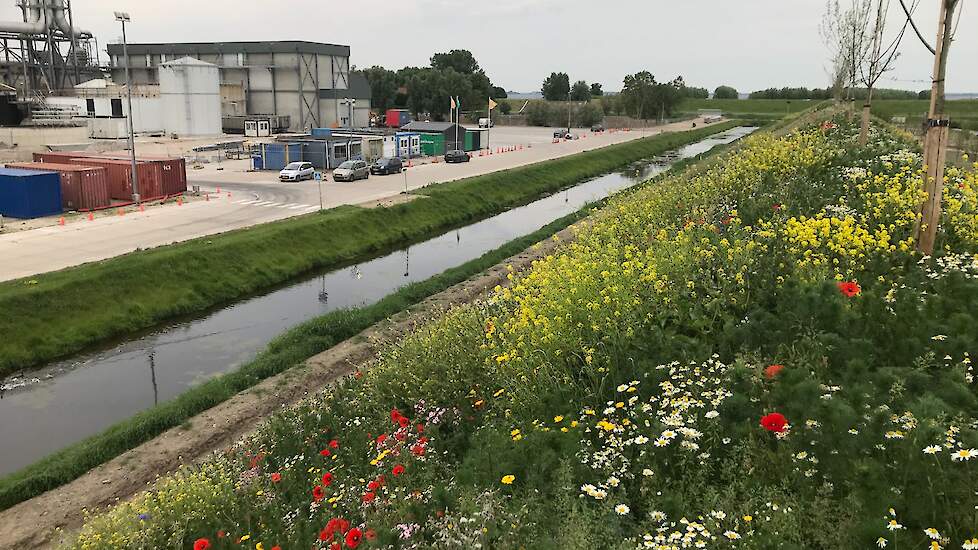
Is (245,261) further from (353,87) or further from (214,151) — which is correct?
(353,87)

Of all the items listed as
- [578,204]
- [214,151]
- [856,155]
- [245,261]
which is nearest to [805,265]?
[856,155]

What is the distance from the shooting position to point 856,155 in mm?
17562

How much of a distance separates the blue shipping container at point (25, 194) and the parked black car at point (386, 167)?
911 inches

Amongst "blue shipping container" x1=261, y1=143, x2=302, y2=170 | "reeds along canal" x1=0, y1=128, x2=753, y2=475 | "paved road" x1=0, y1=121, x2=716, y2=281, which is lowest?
"reeds along canal" x1=0, y1=128, x2=753, y2=475

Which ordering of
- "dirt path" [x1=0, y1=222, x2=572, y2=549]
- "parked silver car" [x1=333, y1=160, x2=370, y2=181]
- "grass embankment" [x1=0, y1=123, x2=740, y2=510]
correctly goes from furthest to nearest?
"parked silver car" [x1=333, y1=160, x2=370, y2=181]
"grass embankment" [x1=0, y1=123, x2=740, y2=510]
"dirt path" [x1=0, y1=222, x2=572, y2=549]

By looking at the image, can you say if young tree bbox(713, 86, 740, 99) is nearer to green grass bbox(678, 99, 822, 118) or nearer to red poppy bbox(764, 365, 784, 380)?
green grass bbox(678, 99, 822, 118)

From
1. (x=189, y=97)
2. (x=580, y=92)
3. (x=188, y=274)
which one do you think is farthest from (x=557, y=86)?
(x=188, y=274)

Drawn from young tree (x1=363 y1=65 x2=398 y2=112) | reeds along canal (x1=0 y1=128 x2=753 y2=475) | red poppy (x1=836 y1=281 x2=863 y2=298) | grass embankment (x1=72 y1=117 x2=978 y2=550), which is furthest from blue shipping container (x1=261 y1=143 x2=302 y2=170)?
young tree (x1=363 y1=65 x2=398 y2=112)

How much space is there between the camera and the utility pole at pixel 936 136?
938 centimetres

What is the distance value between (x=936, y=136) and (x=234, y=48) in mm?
96473

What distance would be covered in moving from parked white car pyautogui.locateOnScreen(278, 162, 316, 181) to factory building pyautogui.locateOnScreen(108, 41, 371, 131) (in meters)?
44.3

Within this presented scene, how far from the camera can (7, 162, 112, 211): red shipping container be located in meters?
35.2

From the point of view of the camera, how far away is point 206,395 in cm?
1468

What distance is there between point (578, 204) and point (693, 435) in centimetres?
3937
